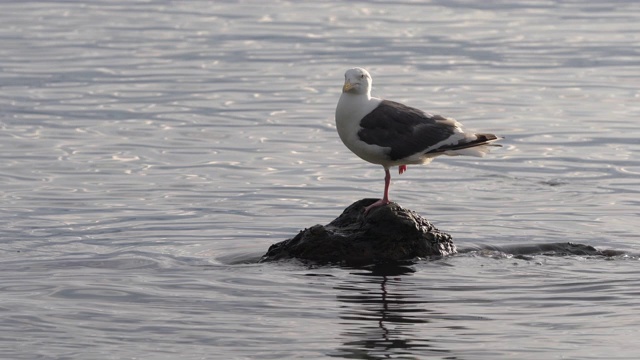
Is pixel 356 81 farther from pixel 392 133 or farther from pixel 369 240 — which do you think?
pixel 369 240

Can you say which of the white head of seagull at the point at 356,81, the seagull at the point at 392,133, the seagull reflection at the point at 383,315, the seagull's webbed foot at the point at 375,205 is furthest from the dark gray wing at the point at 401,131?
the seagull reflection at the point at 383,315

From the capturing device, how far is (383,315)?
9.65 meters

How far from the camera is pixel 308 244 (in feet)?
36.7

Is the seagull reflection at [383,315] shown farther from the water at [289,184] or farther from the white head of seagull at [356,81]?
the white head of seagull at [356,81]

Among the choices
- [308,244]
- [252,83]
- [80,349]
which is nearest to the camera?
[80,349]

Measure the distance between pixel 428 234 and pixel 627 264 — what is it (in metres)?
1.68

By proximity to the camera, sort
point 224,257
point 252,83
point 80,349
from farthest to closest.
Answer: point 252,83 → point 224,257 → point 80,349

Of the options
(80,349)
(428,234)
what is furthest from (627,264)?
(80,349)

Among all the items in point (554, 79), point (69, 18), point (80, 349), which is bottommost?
point (80, 349)

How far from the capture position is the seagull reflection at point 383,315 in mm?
8766

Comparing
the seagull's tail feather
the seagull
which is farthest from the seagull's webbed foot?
the seagull's tail feather

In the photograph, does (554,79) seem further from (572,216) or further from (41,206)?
(41,206)

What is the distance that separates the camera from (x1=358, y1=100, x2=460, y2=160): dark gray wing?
11.3 meters

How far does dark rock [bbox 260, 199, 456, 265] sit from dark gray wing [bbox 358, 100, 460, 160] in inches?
20.0
